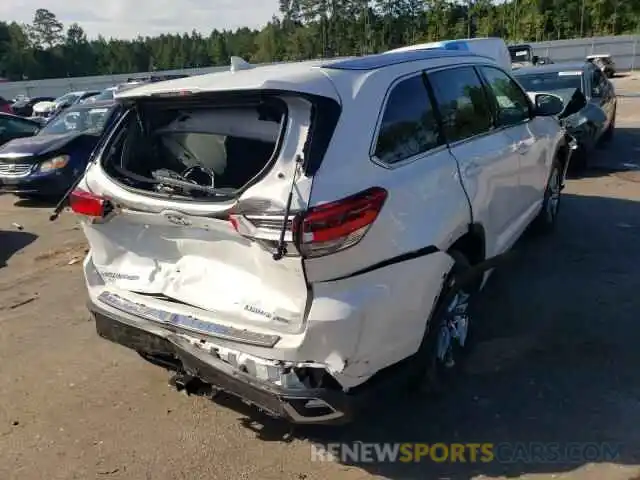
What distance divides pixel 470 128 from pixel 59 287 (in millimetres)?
4131

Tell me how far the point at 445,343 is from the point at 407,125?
1274 millimetres

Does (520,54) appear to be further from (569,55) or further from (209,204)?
(209,204)

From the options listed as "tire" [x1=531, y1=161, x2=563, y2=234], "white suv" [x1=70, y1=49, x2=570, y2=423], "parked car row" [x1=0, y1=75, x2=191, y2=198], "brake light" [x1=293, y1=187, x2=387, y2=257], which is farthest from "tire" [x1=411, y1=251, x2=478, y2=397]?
"parked car row" [x1=0, y1=75, x2=191, y2=198]

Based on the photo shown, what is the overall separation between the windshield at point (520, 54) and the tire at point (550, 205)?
1993 centimetres

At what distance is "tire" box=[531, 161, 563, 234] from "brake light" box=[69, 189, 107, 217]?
13.5 feet

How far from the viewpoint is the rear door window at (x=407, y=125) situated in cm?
310

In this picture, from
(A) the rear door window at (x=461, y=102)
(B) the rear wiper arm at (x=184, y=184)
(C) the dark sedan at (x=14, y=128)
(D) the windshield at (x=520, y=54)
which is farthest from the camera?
(D) the windshield at (x=520, y=54)

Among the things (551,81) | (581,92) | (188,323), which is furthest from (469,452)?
(551,81)

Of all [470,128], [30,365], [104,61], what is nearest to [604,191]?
[470,128]

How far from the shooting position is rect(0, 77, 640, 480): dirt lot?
3205mm

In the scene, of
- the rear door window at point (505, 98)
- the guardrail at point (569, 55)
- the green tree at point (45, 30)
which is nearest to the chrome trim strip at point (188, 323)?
the rear door window at point (505, 98)

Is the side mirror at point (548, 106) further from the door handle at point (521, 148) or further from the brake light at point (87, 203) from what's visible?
the brake light at point (87, 203)

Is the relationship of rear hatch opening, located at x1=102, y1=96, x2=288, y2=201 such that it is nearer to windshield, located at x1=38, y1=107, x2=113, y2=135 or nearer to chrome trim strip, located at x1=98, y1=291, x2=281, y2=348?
chrome trim strip, located at x1=98, y1=291, x2=281, y2=348

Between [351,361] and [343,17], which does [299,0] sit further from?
[351,361]
